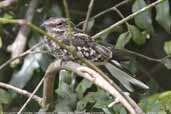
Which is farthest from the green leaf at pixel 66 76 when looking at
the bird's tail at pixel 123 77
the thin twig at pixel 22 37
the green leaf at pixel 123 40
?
the thin twig at pixel 22 37

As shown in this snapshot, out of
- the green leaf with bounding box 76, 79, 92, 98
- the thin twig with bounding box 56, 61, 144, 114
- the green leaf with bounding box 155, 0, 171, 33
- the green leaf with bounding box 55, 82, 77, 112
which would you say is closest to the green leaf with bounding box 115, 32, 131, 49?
the green leaf with bounding box 155, 0, 171, 33

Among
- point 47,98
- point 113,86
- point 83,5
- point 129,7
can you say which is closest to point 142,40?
point 129,7

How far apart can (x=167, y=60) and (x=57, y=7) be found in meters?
0.61

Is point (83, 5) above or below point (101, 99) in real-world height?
above

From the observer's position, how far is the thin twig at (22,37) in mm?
2264

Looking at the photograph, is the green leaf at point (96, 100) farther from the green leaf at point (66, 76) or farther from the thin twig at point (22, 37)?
the thin twig at point (22, 37)

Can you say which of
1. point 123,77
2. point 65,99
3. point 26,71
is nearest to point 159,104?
point 123,77

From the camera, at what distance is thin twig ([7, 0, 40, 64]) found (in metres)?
2.26

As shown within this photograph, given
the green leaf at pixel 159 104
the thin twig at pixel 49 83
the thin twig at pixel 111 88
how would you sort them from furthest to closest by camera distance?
1. the green leaf at pixel 159 104
2. the thin twig at pixel 49 83
3. the thin twig at pixel 111 88

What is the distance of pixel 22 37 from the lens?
2320mm

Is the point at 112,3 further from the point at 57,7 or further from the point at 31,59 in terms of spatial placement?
the point at 31,59

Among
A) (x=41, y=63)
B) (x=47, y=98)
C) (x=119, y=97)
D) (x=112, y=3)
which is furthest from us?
(x=112, y=3)

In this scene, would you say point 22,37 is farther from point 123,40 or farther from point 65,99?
point 65,99

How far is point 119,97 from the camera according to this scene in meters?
1.05
